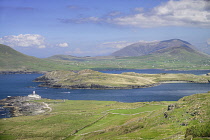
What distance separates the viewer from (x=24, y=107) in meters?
130

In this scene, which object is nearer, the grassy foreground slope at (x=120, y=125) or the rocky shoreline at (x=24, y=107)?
the grassy foreground slope at (x=120, y=125)

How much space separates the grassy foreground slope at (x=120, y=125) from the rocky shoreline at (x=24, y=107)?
61.4 feet

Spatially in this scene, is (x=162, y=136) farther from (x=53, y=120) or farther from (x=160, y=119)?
(x=53, y=120)

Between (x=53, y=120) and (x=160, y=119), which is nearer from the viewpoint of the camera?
(x=160, y=119)

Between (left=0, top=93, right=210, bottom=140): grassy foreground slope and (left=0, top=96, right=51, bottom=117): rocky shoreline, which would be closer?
(left=0, top=93, right=210, bottom=140): grassy foreground slope

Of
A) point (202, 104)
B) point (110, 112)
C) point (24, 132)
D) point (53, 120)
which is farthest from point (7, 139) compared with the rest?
point (202, 104)

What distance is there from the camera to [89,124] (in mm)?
83125

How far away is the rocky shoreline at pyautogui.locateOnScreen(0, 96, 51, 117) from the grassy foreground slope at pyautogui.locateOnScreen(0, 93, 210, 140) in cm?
1871

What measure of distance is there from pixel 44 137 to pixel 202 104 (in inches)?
1575

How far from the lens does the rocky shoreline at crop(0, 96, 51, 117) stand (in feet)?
381

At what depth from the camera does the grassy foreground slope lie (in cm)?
5397

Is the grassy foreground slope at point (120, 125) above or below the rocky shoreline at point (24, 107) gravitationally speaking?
above

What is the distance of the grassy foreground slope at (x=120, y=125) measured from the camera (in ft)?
177

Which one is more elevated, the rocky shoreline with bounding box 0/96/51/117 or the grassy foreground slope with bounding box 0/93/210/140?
the grassy foreground slope with bounding box 0/93/210/140
